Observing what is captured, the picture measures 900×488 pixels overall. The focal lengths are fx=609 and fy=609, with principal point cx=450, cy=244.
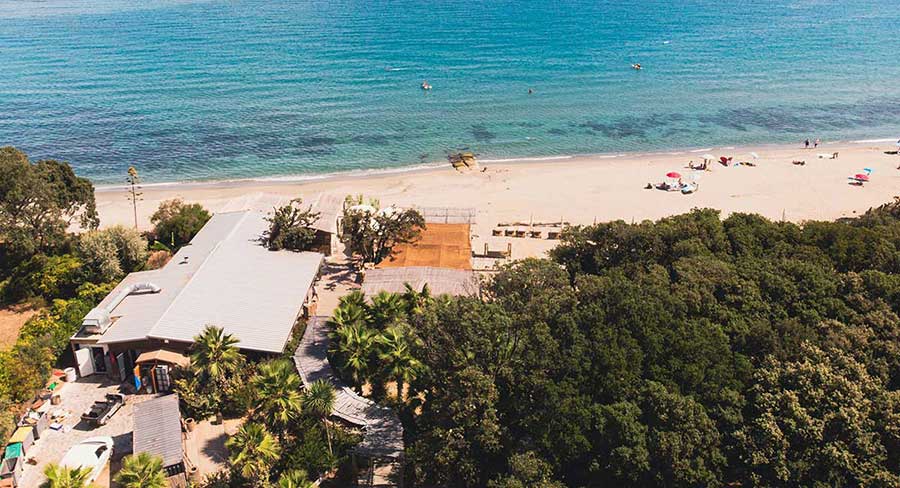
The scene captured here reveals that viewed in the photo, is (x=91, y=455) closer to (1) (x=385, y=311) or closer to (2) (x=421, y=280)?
(1) (x=385, y=311)

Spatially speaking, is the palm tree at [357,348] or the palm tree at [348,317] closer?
the palm tree at [357,348]

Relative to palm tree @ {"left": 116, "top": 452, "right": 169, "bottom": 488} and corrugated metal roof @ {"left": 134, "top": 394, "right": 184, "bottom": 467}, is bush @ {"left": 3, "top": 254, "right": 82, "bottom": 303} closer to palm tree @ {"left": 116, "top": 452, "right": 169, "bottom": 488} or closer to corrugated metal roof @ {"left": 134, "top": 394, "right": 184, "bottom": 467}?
corrugated metal roof @ {"left": 134, "top": 394, "right": 184, "bottom": 467}

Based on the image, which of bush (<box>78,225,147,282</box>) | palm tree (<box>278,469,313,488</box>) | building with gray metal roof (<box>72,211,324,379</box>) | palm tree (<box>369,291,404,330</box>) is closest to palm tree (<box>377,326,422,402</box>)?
palm tree (<box>369,291,404,330</box>)

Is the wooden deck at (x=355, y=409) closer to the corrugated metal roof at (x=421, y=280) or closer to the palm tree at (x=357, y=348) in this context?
the palm tree at (x=357, y=348)

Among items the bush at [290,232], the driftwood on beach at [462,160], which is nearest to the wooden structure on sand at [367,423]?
the bush at [290,232]

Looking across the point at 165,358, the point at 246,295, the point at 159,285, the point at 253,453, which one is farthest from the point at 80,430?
the point at 253,453

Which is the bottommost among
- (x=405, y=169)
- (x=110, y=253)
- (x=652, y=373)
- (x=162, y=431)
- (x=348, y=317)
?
Result: (x=162, y=431)

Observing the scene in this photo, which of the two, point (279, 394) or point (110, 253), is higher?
point (110, 253)

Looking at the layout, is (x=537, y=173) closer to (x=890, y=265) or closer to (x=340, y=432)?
(x=890, y=265)
